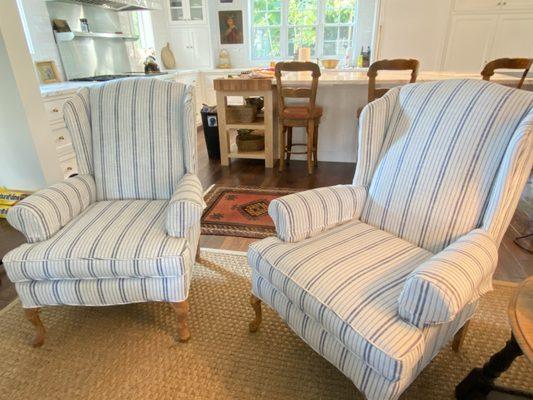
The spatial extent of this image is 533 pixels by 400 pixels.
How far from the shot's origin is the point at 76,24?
3688 millimetres

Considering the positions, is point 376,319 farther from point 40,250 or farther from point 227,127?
point 227,127

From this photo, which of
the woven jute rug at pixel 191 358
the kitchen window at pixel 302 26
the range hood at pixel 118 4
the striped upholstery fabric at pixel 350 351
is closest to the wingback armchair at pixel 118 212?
the woven jute rug at pixel 191 358

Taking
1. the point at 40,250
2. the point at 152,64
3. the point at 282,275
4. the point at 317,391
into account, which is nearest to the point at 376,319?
the point at 282,275

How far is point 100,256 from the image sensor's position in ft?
4.05

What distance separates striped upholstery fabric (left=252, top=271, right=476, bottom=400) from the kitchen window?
16.4 feet

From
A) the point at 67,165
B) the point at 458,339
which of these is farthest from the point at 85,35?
the point at 458,339

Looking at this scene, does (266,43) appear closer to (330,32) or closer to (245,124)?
(330,32)

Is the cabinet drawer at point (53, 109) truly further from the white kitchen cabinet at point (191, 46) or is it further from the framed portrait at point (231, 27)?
the framed portrait at point (231, 27)

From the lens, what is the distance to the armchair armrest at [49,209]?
4.23ft

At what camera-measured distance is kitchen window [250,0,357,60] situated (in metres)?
5.32

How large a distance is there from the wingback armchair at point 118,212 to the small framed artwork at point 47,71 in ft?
6.94

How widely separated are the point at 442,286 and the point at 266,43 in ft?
19.0

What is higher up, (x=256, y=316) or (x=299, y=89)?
(x=299, y=89)

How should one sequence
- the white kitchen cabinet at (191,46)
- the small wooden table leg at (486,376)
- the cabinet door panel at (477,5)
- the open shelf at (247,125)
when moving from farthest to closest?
the white kitchen cabinet at (191,46), the cabinet door panel at (477,5), the open shelf at (247,125), the small wooden table leg at (486,376)
